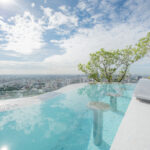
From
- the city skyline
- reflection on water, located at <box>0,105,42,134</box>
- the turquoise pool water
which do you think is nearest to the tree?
the city skyline

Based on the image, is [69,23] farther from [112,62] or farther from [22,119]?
[22,119]

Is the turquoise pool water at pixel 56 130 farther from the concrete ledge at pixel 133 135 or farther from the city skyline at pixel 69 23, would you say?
the city skyline at pixel 69 23

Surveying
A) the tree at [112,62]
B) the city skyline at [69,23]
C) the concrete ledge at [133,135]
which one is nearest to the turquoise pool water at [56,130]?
the concrete ledge at [133,135]

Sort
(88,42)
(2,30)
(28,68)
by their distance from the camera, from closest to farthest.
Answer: (2,30) → (88,42) → (28,68)

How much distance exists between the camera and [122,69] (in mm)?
10000

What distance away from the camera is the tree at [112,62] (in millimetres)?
8965

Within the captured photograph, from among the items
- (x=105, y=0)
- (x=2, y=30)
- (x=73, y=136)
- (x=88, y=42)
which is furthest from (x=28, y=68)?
(x=73, y=136)

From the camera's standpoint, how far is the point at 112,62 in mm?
9727

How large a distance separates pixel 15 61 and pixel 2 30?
5.83 meters

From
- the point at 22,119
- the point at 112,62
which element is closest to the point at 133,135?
the point at 22,119

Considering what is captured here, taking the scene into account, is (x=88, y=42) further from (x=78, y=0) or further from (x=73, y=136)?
(x=73, y=136)

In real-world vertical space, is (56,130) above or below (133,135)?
below

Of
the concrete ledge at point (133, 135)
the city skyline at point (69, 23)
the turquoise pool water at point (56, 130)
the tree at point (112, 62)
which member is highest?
the city skyline at point (69, 23)

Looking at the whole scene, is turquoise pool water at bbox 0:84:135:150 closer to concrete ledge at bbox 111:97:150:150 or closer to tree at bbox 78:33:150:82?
concrete ledge at bbox 111:97:150:150
